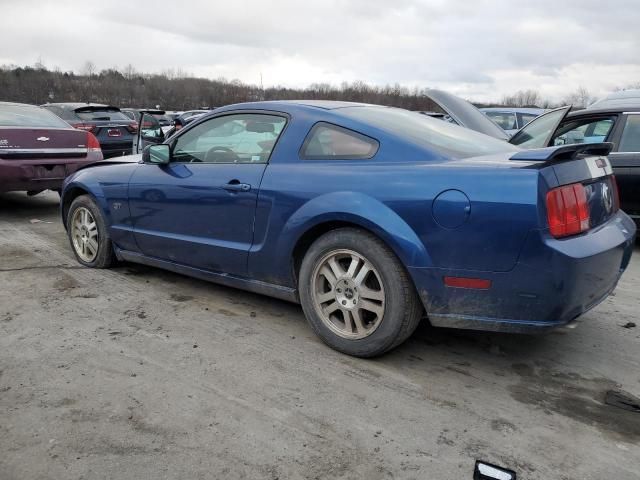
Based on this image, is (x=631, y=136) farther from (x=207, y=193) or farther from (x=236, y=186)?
(x=207, y=193)

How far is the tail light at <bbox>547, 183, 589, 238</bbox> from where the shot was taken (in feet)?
8.35

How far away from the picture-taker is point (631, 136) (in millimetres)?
5801

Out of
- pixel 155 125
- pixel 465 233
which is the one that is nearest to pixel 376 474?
pixel 465 233

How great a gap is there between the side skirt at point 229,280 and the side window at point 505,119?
10.8 m

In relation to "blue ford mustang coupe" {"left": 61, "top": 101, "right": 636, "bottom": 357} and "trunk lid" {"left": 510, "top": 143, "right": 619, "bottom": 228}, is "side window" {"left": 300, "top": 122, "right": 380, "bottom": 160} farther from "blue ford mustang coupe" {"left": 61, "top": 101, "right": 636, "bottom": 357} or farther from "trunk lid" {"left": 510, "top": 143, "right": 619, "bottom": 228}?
"trunk lid" {"left": 510, "top": 143, "right": 619, "bottom": 228}

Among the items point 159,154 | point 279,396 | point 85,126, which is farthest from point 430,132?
point 85,126

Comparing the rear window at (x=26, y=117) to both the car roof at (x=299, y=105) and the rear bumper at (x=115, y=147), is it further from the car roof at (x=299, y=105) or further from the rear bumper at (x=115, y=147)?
the car roof at (x=299, y=105)

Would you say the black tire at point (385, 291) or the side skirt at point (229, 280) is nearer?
the black tire at point (385, 291)

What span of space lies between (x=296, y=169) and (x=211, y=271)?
1.03m

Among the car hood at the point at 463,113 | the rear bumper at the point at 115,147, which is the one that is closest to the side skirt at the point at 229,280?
the car hood at the point at 463,113

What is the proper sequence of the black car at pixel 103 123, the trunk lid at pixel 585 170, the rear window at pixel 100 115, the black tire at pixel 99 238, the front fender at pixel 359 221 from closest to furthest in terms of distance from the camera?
the trunk lid at pixel 585 170, the front fender at pixel 359 221, the black tire at pixel 99 238, the black car at pixel 103 123, the rear window at pixel 100 115

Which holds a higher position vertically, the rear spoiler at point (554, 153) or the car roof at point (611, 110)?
the car roof at point (611, 110)

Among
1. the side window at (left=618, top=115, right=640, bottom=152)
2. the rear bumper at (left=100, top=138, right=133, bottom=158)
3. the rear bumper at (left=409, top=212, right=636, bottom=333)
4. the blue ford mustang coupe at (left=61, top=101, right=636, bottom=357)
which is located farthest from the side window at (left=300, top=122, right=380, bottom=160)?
the rear bumper at (left=100, top=138, right=133, bottom=158)

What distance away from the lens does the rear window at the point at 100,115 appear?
11.0m
